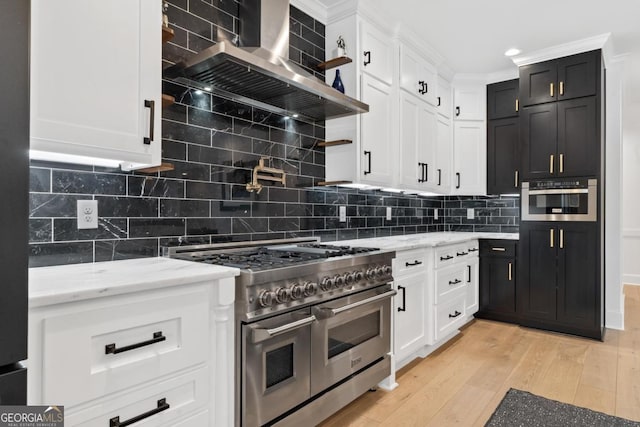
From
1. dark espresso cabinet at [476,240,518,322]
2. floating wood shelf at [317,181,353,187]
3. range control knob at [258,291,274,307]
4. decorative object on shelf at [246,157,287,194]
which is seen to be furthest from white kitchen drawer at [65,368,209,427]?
dark espresso cabinet at [476,240,518,322]

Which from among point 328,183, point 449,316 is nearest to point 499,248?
point 449,316

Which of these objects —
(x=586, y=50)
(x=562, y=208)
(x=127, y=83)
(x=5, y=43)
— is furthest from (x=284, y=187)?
(x=586, y=50)

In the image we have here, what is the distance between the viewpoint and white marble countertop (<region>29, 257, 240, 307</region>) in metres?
1.10

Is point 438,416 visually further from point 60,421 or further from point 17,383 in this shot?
point 17,383

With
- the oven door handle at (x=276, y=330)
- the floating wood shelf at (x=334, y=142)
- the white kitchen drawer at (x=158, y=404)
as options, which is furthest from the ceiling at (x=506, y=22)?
the white kitchen drawer at (x=158, y=404)

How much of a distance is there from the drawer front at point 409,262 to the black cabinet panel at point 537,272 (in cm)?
154

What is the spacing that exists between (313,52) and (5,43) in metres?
2.38

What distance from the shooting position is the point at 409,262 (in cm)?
278

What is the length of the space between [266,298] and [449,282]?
2260 millimetres

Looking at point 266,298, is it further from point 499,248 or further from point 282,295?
point 499,248

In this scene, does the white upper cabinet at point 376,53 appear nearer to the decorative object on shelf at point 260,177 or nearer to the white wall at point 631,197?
the decorative object on shelf at point 260,177

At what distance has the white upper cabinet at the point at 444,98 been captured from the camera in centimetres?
409

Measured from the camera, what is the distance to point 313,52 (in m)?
2.88

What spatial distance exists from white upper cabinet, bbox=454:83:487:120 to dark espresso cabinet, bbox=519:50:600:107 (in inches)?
19.8
